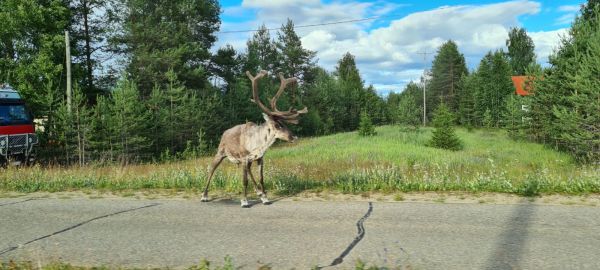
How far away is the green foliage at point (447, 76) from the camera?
8192cm

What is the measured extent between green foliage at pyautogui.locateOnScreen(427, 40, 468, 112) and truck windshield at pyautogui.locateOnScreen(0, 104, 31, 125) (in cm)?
7187

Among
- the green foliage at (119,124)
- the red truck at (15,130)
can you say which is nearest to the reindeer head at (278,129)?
the red truck at (15,130)

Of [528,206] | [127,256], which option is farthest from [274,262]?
[528,206]

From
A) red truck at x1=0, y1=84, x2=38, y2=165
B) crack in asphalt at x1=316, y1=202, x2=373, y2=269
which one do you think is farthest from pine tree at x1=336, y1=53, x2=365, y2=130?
crack in asphalt at x1=316, y1=202, x2=373, y2=269

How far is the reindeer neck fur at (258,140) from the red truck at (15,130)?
1409 cm

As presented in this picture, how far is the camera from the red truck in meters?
18.2

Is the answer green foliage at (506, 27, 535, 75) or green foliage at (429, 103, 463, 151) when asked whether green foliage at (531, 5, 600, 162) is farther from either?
green foliage at (506, 27, 535, 75)

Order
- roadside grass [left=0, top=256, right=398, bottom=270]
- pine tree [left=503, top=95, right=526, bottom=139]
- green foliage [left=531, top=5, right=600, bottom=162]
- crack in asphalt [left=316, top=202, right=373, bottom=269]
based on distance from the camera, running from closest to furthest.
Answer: roadside grass [left=0, top=256, right=398, bottom=270] → crack in asphalt [left=316, top=202, right=373, bottom=269] → green foliage [left=531, top=5, right=600, bottom=162] → pine tree [left=503, top=95, right=526, bottom=139]

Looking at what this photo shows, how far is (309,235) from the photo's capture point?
19.5 feet

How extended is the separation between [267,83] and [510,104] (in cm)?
2562

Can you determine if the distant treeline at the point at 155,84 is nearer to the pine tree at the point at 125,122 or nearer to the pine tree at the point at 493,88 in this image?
the pine tree at the point at 125,122

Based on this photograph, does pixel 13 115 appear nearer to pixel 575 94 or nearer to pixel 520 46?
pixel 575 94

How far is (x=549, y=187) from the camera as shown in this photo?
355 inches

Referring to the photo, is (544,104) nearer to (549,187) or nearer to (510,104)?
(510,104)
